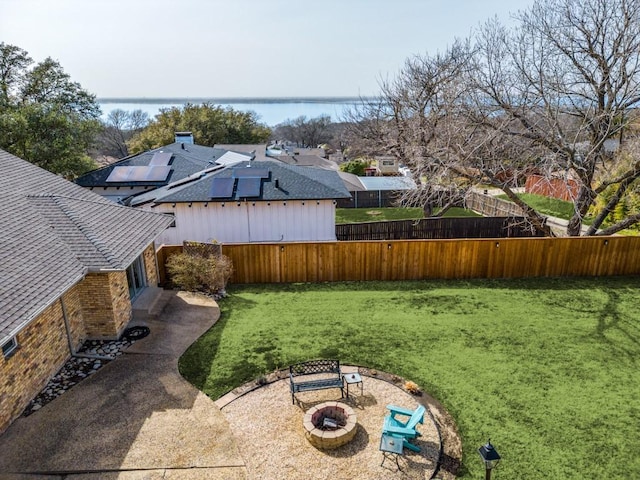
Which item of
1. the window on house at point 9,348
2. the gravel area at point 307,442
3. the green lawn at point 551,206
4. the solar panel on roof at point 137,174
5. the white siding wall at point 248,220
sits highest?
the solar panel on roof at point 137,174

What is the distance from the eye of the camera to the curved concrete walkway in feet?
22.9

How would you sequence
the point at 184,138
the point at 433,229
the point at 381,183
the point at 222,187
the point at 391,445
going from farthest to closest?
the point at 381,183 < the point at 184,138 < the point at 433,229 < the point at 222,187 < the point at 391,445

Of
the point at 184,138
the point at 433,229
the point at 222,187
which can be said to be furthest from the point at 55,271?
the point at 184,138

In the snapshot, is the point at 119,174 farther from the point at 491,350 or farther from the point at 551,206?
the point at 551,206

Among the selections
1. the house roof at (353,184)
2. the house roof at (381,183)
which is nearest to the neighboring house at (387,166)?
the house roof at (381,183)

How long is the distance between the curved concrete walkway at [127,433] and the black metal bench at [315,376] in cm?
165

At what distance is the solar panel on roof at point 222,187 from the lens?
57.9 ft

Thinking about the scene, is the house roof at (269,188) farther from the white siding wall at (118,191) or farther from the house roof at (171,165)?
the house roof at (171,165)

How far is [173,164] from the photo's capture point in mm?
24266

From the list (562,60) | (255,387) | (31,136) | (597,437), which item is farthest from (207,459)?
(31,136)

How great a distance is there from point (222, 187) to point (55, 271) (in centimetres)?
953

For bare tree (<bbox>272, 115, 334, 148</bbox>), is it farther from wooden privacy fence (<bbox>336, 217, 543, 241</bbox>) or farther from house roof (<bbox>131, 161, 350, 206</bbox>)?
house roof (<bbox>131, 161, 350, 206</bbox>)

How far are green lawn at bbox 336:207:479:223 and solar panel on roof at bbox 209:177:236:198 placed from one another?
38.2 ft

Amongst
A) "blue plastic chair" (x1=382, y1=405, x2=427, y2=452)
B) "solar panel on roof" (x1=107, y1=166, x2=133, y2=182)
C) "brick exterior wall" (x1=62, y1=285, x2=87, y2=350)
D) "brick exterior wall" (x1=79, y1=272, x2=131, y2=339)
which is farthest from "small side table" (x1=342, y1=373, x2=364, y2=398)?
"solar panel on roof" (x1=107, y1=166, x2=133, y2=182)
